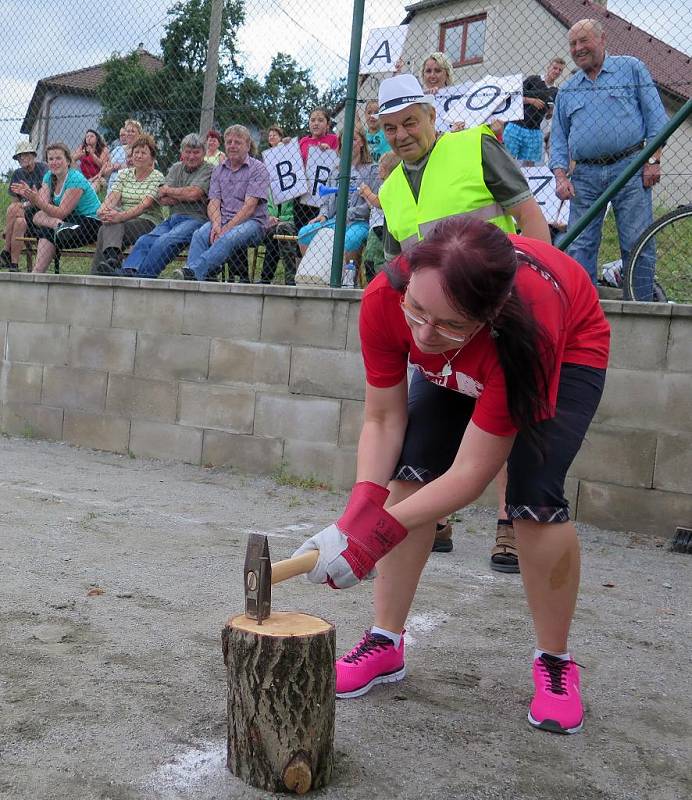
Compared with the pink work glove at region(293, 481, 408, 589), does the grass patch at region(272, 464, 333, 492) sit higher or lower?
lower

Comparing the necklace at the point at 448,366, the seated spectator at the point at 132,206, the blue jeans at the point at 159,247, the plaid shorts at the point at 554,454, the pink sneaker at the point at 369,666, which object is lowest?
the pink sneaker at the point at 369,666

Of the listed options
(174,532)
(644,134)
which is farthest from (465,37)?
(174,532)

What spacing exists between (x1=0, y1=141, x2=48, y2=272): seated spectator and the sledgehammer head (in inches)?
250

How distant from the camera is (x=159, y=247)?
7.04 m

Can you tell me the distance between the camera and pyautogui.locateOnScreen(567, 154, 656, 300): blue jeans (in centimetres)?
542

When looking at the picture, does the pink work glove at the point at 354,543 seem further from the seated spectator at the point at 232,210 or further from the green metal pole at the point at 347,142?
the seated spectator at the point at 232,210

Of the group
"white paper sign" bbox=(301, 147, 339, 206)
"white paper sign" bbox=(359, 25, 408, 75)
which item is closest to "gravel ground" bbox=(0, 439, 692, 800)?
"white paper sign" bbox=(301, 147, 339, 206)

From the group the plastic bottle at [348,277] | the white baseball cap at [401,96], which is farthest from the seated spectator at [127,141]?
the white baseball cap at [401,96]

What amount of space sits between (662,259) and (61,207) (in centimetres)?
478

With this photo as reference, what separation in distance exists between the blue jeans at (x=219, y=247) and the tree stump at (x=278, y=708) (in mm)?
4697

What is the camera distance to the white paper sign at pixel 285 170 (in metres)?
6.89

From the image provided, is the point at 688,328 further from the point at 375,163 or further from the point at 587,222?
the point at 375,163

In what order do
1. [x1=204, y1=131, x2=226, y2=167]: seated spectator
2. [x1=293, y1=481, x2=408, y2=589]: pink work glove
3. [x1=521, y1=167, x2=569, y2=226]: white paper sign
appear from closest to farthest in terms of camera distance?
[x1=293, y1=481, x2=408, y2=589]: pink work glove < [x1=521, y1=167, x2=569, y2=226]: white paper sign < [x1=204, y1=131, x2=226, y2=167]: seated spectator

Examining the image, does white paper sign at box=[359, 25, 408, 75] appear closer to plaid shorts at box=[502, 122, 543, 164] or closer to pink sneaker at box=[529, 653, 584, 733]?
plaid shorts at box=[502, 122, 543, 164]
